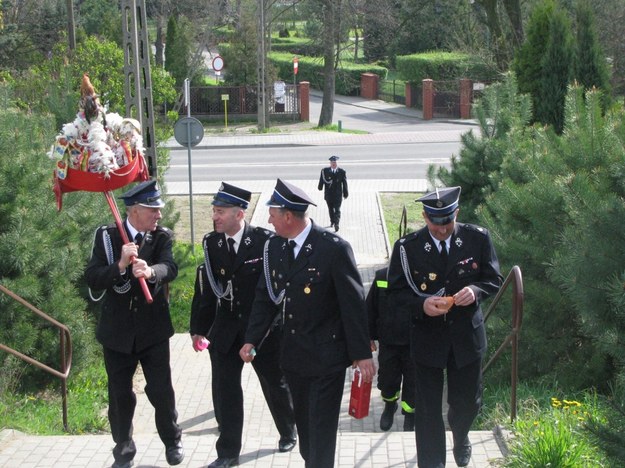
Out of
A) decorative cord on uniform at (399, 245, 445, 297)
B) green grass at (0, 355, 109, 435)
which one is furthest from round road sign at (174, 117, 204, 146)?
decorative cord on uniform at (399, 245, 445, 297)

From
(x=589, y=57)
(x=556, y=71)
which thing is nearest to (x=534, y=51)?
(x=556, y=71)

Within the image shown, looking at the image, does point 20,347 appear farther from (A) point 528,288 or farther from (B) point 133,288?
(A) point 528,288

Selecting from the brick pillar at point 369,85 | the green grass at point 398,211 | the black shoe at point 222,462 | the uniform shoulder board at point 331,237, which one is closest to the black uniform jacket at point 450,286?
the uniform shoulder board at point 331,237

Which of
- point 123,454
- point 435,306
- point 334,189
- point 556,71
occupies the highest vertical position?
point 556,71

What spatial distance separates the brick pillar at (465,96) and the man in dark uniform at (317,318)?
119 ft

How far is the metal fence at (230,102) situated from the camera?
42.9 meters

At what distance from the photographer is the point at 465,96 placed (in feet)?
136

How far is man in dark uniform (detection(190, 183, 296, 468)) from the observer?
6.34m

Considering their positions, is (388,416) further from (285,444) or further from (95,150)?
(95,150)

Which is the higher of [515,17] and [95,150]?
[515,17]

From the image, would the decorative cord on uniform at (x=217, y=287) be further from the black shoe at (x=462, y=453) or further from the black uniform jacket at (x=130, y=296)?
the black shoe at (x=462, y=453)

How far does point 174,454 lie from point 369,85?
151 ft

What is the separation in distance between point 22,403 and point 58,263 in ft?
4.85

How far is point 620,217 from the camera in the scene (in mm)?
5719
